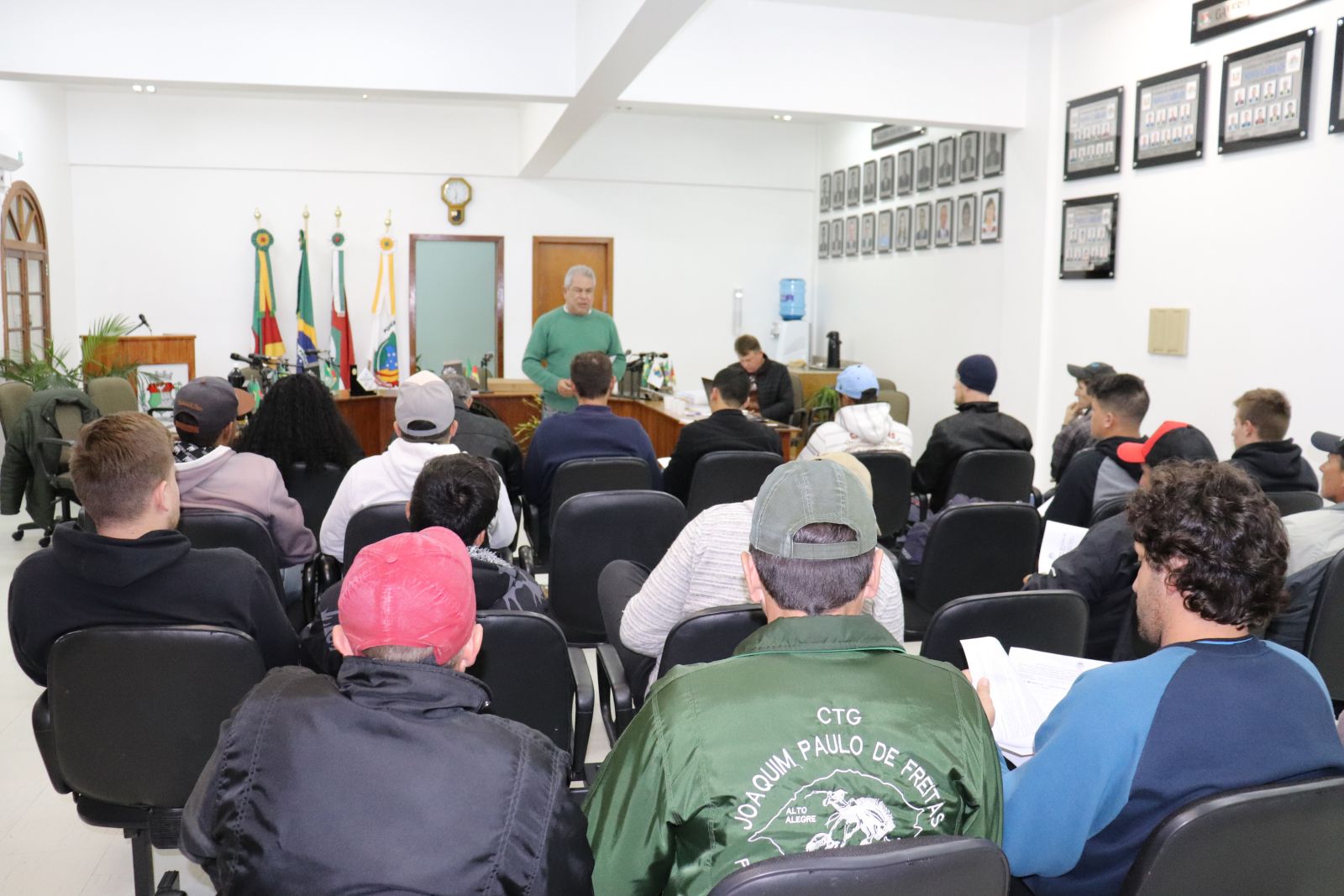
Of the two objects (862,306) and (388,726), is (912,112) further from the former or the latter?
(388,726)

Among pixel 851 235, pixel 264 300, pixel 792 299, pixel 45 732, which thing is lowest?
pixel 45 732

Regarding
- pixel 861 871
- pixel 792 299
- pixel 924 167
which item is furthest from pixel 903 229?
pixel 861 871

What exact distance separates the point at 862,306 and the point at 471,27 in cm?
520

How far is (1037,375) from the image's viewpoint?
23.6ft

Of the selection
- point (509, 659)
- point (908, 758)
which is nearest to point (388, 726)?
point (908, 758)

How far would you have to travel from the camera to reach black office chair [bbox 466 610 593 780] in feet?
7.05

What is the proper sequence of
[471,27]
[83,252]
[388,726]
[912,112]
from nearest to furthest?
[388,726] < [471,27] < [912,112] < [83,252]

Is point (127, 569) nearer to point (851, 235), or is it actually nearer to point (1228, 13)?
point (1228, 13)

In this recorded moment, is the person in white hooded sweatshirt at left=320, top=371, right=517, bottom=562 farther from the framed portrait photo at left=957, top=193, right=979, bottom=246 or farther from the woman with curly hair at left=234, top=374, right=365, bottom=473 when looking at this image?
the framed portrait photo at left=957, top=193, right=979, bottom=246

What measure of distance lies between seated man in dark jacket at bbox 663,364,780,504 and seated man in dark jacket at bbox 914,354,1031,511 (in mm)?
840

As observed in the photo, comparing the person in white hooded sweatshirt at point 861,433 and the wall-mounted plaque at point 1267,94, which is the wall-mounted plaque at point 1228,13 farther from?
the person in white hooded sweatshirt at point 861,433

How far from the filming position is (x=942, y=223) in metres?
8.45

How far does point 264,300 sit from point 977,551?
27.1ft

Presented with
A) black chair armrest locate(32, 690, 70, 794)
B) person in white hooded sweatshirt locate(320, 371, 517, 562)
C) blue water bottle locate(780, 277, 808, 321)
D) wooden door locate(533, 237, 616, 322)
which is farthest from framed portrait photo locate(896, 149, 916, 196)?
black chair armrest locate(32, 690, 70, 794)
